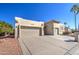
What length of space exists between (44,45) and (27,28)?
1862 mm

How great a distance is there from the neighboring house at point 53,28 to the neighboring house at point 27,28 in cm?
23

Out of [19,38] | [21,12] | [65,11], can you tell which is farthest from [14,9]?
[65,11]

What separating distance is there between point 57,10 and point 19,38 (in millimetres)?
2445

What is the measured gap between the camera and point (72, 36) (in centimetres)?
991

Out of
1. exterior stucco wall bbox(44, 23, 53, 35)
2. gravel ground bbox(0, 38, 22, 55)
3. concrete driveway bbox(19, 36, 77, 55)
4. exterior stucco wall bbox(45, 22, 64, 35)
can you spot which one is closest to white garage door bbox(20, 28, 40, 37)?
concrete driveway bbox(19, 36, 77, 55)

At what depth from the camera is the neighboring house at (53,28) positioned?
987 cm

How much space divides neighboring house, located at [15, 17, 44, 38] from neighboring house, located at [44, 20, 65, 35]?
229 millimetres

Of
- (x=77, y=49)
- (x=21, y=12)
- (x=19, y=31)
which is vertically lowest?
(x=77, y=49)

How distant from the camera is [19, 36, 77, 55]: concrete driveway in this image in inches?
353

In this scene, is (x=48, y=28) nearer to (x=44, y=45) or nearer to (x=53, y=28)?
(x=53, y=28)

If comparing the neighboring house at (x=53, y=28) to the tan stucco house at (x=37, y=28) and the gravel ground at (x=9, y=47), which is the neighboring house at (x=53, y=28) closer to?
the tan stucco house at (x=37, y=28)

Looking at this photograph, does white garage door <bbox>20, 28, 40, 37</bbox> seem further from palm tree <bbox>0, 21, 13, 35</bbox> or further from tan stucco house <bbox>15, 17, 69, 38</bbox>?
palm tree <bbox>0, 21, 13, 35</bbox>

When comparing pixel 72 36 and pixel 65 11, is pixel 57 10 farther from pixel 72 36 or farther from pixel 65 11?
pixel 72 36

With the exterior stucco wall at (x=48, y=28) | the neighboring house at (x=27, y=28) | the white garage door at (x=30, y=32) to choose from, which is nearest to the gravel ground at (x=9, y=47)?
the neighboring house at (x=27, y=28)
